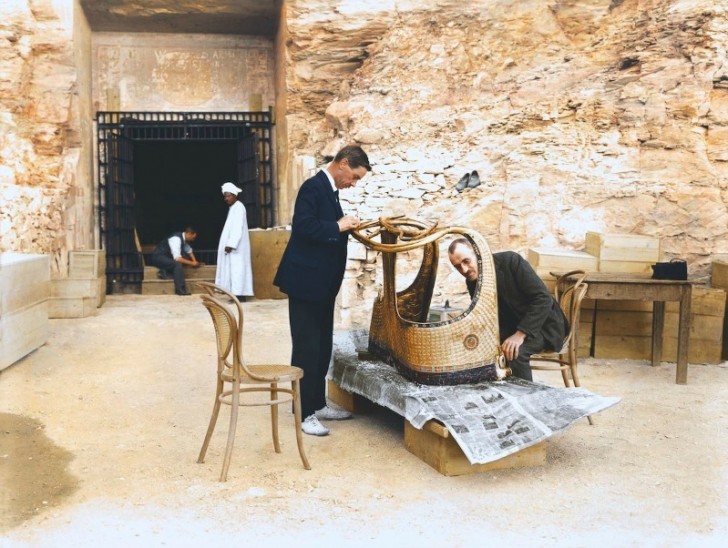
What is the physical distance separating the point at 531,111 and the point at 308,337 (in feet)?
21.4

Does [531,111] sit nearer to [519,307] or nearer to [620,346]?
[620,346]

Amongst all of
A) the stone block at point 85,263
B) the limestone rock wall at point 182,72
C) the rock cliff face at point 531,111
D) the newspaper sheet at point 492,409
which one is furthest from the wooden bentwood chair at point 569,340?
the limestone rock wall at point 182,72

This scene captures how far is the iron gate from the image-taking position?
13172 millimetres

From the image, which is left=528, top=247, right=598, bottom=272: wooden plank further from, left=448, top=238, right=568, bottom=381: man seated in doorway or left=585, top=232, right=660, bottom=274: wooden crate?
left=448, top=238, right=568, bottom=381: man seated in doorway

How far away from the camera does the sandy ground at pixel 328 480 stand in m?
3.61

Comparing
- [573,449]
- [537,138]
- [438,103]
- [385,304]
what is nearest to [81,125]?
[438,103]

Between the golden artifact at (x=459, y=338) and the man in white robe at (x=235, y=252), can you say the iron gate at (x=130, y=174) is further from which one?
the golden artifact at (x=459, y=338)

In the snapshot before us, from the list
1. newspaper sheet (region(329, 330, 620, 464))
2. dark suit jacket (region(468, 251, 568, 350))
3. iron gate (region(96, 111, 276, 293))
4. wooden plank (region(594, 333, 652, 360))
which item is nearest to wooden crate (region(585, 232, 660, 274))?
wooden plank (region(594, 333, 652, 360))

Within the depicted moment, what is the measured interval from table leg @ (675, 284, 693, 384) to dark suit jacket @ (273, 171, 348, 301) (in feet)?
10.9

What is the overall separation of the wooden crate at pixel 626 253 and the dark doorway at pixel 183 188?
35.3ft

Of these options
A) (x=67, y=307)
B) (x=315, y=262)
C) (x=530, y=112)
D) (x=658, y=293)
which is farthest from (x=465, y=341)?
(x=67, y=307)

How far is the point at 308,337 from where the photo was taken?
4961mm

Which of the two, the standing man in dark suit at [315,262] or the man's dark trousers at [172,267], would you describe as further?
the man's dark trousers at [172,267]

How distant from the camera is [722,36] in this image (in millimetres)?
9305
